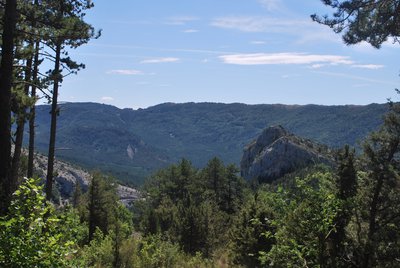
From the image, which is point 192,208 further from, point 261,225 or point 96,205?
point 261,225

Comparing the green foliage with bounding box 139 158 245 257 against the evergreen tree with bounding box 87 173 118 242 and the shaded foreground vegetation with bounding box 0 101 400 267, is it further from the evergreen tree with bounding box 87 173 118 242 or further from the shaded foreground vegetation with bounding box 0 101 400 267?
the evergreen tree with bounding box 87 173 118 242

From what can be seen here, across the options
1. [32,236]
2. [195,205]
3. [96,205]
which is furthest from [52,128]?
[195,205]

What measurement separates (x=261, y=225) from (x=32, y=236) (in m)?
20.0

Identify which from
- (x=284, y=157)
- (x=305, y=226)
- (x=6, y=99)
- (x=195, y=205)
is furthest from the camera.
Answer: (x=284, y=157)

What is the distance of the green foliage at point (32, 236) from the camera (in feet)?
18.3

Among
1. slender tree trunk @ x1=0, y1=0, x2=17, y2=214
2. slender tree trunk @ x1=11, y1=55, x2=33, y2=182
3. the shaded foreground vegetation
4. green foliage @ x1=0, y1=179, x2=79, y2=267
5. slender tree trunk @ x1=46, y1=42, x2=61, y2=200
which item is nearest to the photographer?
green foliage @ x1=0, y1=179, x2=79, y2=267

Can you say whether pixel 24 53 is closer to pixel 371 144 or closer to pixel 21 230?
pixel 21 230

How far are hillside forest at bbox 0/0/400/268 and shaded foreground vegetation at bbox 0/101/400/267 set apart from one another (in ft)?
0.11

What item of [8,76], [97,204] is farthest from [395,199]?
[97,204]

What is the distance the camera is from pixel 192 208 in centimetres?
3638

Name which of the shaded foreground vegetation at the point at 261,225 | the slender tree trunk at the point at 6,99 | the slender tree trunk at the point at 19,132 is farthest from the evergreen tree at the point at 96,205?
the slender tree trunk at the point at 6,99

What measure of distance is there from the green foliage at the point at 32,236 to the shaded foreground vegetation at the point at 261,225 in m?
0.01

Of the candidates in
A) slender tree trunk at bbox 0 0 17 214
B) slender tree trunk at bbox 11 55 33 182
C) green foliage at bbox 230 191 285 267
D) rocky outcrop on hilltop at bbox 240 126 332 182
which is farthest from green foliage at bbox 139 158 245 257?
rocky outcrop on hilltop at bbox 240 126 332 182

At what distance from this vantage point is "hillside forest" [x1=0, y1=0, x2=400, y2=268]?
6352 mm
